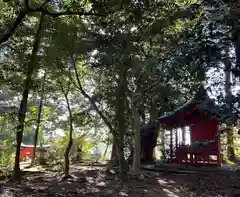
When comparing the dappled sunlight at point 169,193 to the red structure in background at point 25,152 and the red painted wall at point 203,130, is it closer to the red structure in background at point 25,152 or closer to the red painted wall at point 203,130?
the red painted wall at point 203,130

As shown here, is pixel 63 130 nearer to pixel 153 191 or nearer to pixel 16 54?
pixel 16 54

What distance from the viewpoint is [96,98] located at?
991cm

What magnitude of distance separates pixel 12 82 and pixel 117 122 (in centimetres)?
384

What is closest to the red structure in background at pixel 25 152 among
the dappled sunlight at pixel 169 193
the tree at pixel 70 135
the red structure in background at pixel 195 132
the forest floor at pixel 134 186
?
the forest floor at pixel 134 186

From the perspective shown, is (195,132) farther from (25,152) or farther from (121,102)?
(25,152)

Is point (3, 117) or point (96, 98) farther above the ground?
point (96, 98)

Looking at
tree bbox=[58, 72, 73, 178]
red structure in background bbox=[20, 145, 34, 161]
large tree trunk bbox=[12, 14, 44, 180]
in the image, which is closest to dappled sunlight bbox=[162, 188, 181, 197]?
tree bbox=[58, 72, 73, 178]

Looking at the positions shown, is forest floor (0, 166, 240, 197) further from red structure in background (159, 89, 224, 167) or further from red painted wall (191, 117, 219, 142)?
red painted wall (191, 117, 219, 142)

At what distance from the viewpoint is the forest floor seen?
6609 millimetres

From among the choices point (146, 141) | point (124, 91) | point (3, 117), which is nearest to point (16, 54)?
point (3, 117)

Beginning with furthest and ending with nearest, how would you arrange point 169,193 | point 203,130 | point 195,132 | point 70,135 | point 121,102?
point 195,132 → point 203,130 → point 121,102 → point 70,135 → point 169,193

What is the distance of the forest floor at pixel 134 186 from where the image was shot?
6609mm

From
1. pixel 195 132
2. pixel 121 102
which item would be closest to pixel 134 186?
pixel 121 102

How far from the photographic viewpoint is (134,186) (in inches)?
300
